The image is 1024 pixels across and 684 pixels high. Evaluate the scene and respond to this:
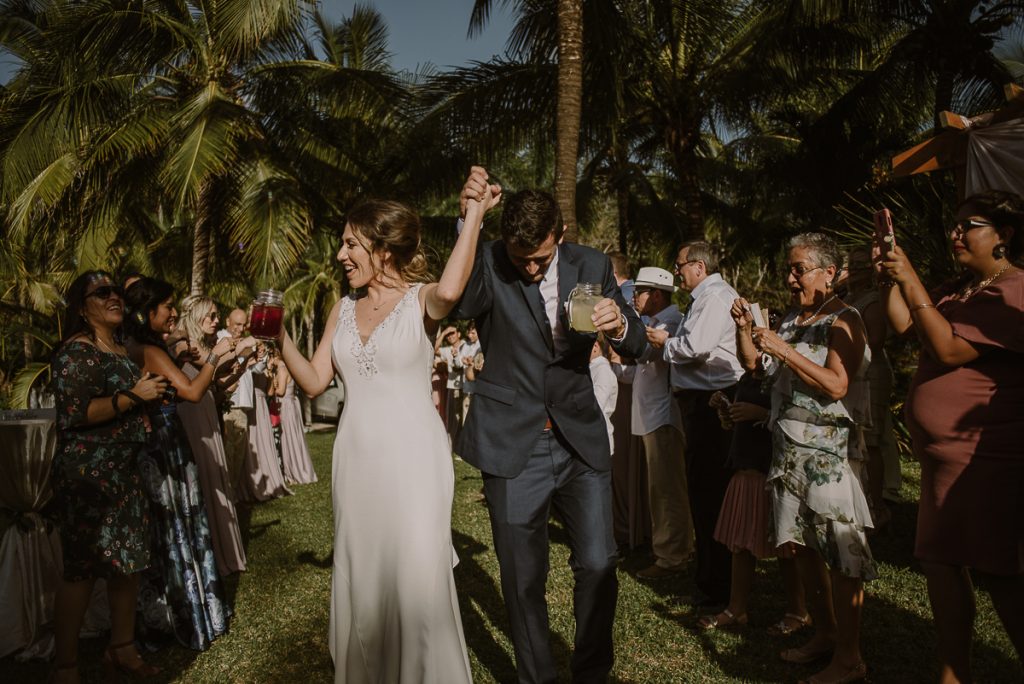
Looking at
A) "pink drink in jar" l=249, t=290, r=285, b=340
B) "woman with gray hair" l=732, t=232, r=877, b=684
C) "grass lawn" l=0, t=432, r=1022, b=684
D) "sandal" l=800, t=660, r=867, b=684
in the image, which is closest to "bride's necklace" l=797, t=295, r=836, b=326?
"woman with gray hair" l=732, t=232, r=877, b=684

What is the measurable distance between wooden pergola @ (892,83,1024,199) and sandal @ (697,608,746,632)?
2.92 meters

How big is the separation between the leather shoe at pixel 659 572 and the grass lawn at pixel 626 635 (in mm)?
129

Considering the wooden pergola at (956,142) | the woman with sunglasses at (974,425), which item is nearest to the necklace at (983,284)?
the woman with sunglasses at (974,425)

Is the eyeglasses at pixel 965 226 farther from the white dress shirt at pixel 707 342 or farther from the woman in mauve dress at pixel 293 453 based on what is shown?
the woman in mauve dress at pixel 293 453

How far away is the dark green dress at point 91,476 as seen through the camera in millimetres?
3928

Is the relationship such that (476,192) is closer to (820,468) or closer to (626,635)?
(820,468)

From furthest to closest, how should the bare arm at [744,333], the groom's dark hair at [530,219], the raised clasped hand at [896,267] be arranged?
1. the bare arm at [744,333]
2. the groom's dark hair at [530,219]
3. the raised clasped hand at [896,267]

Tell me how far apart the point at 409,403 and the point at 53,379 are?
2203mm

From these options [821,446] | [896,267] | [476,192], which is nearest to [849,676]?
[821,446]

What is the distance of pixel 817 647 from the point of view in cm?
396

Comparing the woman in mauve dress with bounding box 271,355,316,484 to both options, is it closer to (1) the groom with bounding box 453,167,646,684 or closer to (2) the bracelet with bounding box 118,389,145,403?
(2) the bracelet with bounding box 118,389,145,403

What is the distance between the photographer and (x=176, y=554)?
4789 millimetres

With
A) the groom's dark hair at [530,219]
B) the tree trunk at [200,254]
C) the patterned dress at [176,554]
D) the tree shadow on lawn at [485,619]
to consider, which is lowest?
the tree shadow on lawn at [485,619]

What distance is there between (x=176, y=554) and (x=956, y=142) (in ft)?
17.9
